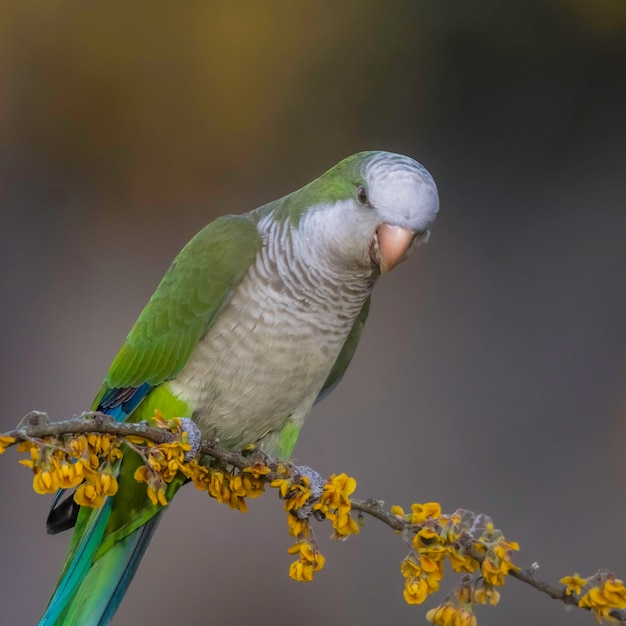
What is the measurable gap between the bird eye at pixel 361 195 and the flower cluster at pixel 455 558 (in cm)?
42

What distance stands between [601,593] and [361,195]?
0.55 metres

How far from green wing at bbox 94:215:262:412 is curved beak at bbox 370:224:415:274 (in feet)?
0.74

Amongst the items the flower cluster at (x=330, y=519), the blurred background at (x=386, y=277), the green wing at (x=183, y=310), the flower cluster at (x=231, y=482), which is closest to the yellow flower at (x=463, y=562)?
the flower cluster at (x=330, y=519)

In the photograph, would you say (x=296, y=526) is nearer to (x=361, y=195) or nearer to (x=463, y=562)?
(x=463, y=562)

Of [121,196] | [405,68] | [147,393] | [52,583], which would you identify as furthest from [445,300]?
[52,583]

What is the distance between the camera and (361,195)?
1033 millimetres

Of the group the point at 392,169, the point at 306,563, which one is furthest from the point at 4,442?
the point at 392,169

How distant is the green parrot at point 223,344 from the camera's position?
3.63 ft

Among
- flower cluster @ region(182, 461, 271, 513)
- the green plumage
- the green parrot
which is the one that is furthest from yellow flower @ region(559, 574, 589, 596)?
the green plumage

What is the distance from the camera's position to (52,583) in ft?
5.80

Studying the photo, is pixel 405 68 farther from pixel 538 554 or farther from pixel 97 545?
pixel 97 545

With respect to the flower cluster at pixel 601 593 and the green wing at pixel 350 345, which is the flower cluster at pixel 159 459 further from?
the green wing at pixel 350 345

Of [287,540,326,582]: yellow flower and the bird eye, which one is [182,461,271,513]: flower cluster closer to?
[287,540,326,582]: yellow flower

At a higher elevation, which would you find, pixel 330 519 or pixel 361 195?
pixel 361 195
